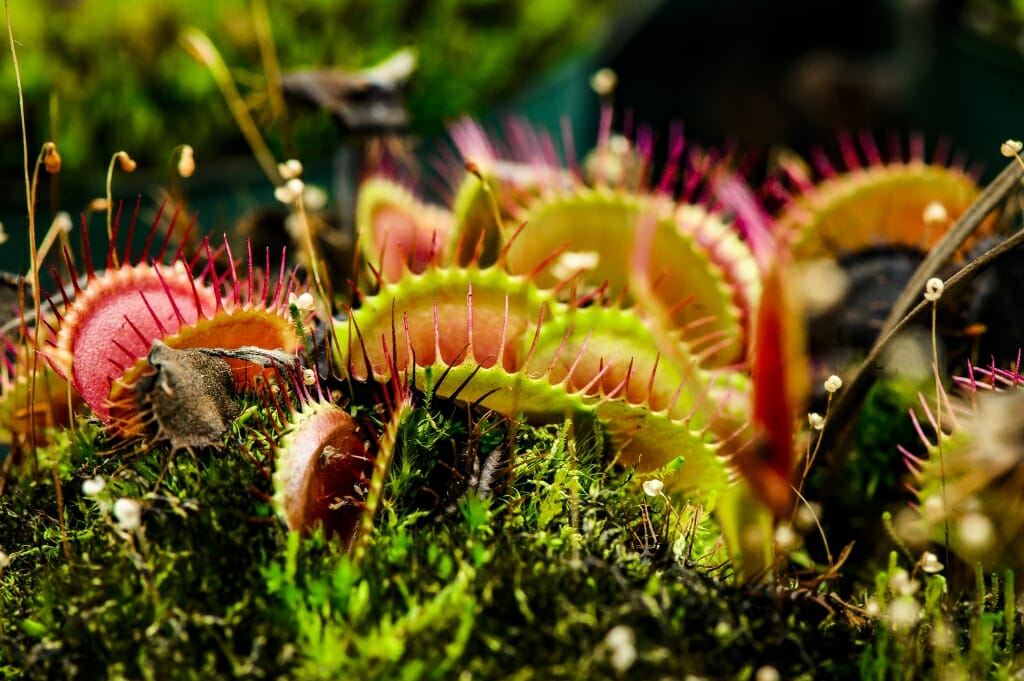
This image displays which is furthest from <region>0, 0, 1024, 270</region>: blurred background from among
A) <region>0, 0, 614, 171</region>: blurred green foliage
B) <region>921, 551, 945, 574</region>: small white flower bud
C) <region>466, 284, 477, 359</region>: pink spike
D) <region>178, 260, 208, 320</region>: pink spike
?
<region>921, 551, 945, 574</region>: small white flower bud

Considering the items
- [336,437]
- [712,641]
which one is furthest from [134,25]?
[712,641]

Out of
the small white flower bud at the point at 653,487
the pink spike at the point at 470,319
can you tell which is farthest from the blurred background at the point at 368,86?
the small white flower bud at the point at 653,487

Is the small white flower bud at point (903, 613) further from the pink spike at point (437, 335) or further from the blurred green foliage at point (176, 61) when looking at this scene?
the blurred green foliage at point (176, 61)

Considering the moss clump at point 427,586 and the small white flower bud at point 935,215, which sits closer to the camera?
the moss clump at point 427,586

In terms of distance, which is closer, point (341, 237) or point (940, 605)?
point (940, 605)

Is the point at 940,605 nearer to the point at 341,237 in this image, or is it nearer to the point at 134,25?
the point at 341,237

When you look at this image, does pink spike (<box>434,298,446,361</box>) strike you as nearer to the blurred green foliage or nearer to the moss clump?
the moss clump

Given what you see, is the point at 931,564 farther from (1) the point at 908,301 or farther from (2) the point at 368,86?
(2) the point at 368,86

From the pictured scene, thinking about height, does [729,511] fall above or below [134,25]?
below
